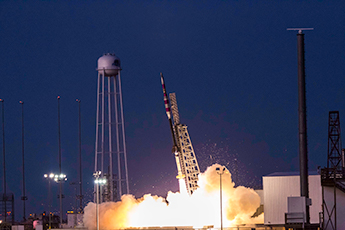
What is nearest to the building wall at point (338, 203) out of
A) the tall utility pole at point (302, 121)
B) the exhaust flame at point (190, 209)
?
the tall utility pole at point (302, 121)

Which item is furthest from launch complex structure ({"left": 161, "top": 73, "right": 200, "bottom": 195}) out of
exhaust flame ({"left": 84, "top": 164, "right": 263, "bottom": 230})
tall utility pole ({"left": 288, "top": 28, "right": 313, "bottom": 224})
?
tall utility pole ({"left": 288, "top": 28, "right": 313, "bottom": 224})

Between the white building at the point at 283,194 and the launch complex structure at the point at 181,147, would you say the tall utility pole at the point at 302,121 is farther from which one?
the launch complex structure at the point at 181,147

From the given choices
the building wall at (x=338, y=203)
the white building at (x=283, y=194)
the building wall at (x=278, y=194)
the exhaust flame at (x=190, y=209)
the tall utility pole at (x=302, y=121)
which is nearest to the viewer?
the building wall at (x=338, y=203)

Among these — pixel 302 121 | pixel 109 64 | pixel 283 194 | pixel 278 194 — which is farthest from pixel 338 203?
pixel 109 64

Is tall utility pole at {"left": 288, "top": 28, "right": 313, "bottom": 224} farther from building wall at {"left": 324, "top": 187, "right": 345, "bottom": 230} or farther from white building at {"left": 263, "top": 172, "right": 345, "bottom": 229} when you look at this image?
white building at {"left": 263, "top": 172, "right": 345, "bottom": 229}

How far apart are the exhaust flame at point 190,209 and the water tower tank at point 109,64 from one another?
650 inches

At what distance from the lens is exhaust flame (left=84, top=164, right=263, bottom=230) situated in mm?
65188

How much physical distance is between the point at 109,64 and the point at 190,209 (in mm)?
21108

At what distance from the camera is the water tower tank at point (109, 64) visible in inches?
3014

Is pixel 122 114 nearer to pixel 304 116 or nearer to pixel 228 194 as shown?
pixel 228 194

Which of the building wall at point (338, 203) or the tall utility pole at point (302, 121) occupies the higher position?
the tall utility pole at point (302, 121)

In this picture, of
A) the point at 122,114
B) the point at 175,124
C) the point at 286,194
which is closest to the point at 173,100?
the point at 175,124

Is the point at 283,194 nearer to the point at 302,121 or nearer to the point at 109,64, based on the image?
the point at 302,121

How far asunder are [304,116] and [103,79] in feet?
108
